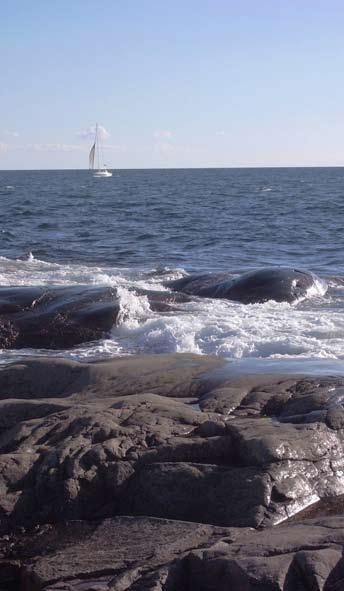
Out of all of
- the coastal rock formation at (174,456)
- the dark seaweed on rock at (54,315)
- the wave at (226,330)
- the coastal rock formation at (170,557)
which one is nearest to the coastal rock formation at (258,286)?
the wave at (226,330)

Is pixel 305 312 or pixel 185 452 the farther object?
pixel 305 312

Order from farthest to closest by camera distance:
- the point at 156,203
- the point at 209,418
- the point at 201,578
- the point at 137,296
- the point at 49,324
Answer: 1. the point at 156,203
2. the point at 137,296
3. the point at 49,324
4. the point at 209,418
5. the point at 201,578

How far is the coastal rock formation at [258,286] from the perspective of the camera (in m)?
16.0

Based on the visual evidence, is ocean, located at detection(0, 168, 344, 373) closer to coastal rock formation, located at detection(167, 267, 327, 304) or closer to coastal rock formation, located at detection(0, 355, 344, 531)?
coastal rock formation, located at detection(167, 267, 327, 304)

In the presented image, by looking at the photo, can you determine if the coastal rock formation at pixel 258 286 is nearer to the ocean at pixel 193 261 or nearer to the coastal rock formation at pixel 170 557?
the ocean at pixel 193 261

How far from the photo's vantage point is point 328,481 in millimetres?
6117

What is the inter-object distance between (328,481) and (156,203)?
44.0 meters

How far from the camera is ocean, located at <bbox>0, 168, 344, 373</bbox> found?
12.3m

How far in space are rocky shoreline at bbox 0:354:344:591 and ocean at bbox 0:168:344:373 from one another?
2221 millimetres

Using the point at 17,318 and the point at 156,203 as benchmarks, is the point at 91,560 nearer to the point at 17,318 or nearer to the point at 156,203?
the point at 17,318

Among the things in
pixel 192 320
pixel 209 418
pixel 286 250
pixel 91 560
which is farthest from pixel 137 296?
pixel 286 250

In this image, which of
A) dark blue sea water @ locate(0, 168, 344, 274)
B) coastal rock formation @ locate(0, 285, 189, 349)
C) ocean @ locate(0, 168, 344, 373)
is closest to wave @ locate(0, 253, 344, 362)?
ocean @ locate(0, 168, 344, 373)

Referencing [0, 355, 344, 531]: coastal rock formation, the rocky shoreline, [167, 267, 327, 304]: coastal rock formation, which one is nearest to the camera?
the rocky shoreline

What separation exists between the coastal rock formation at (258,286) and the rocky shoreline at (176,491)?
320 inches
